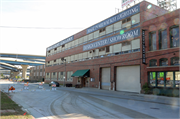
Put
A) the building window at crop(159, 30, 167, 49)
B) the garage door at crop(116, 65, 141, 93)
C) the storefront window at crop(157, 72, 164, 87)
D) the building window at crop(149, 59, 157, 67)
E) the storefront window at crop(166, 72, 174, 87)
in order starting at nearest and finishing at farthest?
the storefront window at crop(166, 72, 174, 87), the storefront window at crop(157, 72, 164, 87), the building window at crop(159, 30, 167, 49), the building window at crop(149, 59, 157, 67), the garage door at crop(116, 65, 141, 93)

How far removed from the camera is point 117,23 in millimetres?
29547

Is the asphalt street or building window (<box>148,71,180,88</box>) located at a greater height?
building window (<box>148,71,180,88</box>)

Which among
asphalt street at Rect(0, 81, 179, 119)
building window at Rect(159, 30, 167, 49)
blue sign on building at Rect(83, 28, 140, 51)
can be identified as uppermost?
blue sign on building at Rect(83, 28, 140, 51)

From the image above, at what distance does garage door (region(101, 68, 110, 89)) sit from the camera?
30.5 m

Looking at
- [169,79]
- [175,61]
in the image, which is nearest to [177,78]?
[169,79]

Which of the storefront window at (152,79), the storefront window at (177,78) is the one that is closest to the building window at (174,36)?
the storefront window at (177,78)

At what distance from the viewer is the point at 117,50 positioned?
28562 mm

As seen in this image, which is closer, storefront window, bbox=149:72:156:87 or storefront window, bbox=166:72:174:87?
storefront window, bbox=166:72:174:87

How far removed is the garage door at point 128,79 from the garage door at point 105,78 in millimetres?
2687

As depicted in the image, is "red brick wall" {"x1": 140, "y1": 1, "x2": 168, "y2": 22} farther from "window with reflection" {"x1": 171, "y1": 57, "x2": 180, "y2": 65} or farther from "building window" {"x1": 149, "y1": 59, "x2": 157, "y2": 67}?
"window with reflection" {"x1": 171, "y1": 57, "x2": 180, "y2": 65}

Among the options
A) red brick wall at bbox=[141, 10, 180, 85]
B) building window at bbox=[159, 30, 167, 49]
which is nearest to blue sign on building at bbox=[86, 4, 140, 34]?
red brick wall at bbox=[141, 10, 180, 85]

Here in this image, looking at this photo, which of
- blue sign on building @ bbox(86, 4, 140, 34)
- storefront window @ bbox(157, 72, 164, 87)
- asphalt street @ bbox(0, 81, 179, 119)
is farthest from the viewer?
blue sign on building @ bbox(86, 4, 140, 34)

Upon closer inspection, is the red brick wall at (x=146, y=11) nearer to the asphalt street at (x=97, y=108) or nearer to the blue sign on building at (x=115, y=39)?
the blue sign on building at (x=115, y=39)

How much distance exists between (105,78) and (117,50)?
6.52 meters
